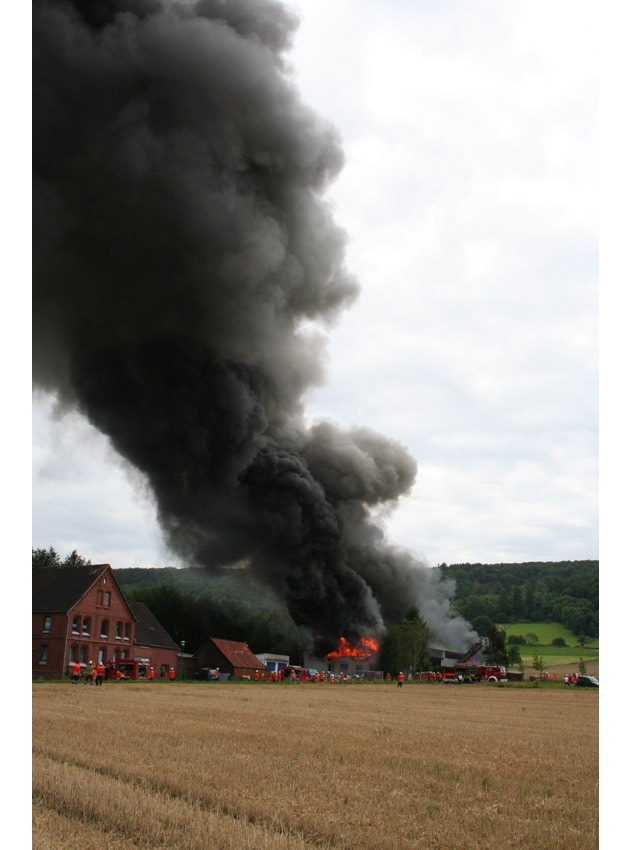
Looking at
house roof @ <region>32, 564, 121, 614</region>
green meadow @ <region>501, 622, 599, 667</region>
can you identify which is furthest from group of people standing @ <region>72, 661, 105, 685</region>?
green meadow @ <region>501, 622, 599, 667</region>

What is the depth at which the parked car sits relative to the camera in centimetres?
4439

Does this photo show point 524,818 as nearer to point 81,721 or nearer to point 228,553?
point 81,721

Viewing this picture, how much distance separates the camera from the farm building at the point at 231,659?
45719 millimetres

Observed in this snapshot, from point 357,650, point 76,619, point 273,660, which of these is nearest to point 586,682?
point 357,650

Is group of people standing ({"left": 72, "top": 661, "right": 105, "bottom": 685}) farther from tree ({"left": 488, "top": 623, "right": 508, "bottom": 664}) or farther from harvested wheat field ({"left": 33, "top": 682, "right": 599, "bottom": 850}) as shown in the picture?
tree ({"left": 488, "top": 623, "right": 508, "bottom": 664})

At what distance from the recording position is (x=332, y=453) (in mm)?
52875

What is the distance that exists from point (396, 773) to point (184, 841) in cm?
370

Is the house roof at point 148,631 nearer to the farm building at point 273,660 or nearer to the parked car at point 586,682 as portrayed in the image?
the farm building at point 273,660

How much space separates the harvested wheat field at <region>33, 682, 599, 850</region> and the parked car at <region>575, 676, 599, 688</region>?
3460cm

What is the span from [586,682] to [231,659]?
21423 millimetres

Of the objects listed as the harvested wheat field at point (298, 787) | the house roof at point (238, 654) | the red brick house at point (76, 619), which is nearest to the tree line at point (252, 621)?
the house roof at point (238, 654)

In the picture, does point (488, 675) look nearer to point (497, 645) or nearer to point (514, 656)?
point (497, 645)

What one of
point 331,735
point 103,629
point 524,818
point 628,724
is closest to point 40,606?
point 103,629

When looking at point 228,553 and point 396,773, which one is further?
point 228,553
